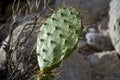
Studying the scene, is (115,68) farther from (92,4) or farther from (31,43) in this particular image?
(31,43)

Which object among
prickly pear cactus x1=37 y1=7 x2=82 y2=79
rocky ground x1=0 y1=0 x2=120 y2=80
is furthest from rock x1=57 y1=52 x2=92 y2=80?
prickly pear cactus x1=37 y1=7 x2=82 y2=79

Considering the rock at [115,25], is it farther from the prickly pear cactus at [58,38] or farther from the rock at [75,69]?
the prickly pear cactus at [58,38]

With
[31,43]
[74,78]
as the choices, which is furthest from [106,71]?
[31,43]

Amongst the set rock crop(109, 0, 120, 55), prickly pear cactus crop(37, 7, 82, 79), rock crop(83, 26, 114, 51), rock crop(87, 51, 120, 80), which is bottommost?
rock crop(87, 51, 120, 80)

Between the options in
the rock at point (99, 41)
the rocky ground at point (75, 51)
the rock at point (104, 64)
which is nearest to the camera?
the rocky ground at point (75, 51)

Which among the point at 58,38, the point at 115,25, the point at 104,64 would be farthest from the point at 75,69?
the point at 58,38

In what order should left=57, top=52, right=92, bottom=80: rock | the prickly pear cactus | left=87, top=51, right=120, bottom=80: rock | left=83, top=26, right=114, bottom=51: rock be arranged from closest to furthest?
the prickly pear cactus < left=57, top=52, right=92, bottom=80: rock < left=87, top=51, right=120, bottom=80: rock < left=83, top=26, right=114, bottom=51: rock

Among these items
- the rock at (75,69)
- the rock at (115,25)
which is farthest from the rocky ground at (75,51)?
the rock at (115,25)

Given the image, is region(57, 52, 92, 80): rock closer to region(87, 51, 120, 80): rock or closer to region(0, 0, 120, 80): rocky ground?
region(0, 0, 120, 80): rocky ground
